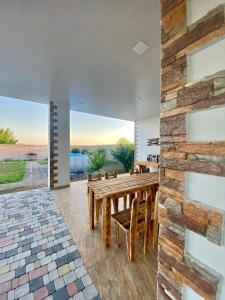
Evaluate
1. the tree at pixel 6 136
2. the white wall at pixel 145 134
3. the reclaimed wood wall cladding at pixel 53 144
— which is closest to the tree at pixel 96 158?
the white wall at pixel 145 134

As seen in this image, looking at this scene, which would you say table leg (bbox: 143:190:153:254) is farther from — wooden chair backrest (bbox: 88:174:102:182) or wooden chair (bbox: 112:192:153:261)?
wooden chair backrest (bbox: 88:174:102:182)

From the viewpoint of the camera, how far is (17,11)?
1.37 metres

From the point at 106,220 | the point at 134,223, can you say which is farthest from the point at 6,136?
the point at 134,223

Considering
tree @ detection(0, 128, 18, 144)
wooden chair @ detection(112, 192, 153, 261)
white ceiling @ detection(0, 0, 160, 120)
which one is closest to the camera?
white ceiling @ detection(0, 0, 160, 120)

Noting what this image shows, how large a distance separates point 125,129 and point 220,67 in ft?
23.9

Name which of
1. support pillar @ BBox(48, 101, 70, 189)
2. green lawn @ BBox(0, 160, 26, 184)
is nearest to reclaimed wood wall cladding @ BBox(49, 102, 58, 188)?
support pillar @ BBox(48, 101, 70, 189)

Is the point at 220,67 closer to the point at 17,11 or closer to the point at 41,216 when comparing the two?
the point at 17,11

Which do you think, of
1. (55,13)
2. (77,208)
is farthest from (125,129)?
(55,13)

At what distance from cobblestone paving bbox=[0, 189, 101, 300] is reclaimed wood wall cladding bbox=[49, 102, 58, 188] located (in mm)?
1581

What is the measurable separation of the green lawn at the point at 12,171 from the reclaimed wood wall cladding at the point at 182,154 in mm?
5361

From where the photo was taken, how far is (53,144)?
14.5 feet

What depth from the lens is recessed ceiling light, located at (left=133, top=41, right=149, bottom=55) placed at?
5.75 ft

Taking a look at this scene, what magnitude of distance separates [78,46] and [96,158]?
5429mm

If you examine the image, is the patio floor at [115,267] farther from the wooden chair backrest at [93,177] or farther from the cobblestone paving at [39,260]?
the wooden chair backrest at [93,177]
